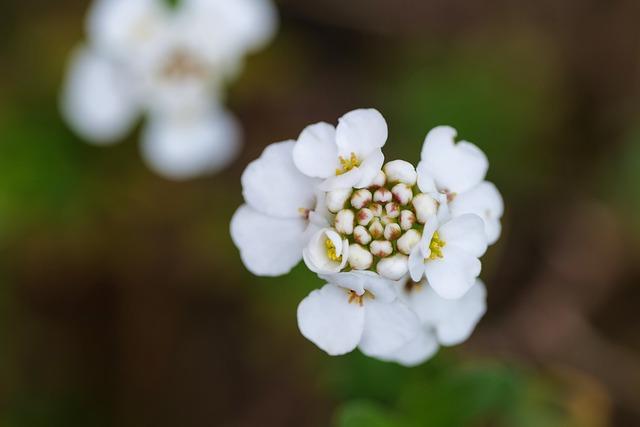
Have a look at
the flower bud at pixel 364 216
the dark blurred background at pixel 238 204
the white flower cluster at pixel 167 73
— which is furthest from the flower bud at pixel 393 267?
the dark blurred background at pixel 238 204

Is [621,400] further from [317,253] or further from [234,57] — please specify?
[317,253]

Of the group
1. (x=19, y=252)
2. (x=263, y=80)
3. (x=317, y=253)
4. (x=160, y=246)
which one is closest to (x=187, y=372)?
(x=160, y=246)

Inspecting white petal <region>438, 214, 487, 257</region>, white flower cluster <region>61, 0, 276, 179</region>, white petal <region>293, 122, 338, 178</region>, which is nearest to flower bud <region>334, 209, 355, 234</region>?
white petal <region>293, 122, 338, 178</region>

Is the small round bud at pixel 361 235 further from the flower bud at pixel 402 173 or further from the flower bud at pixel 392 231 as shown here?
the flower bud at pixel 402 173

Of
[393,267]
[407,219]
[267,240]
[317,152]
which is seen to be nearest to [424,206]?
[407,219]

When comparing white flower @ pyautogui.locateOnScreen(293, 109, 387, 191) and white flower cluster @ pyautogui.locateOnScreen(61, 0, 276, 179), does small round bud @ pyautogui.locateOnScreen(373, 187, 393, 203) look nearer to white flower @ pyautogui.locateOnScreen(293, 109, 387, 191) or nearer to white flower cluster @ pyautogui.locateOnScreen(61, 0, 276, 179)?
white flower @ pyautogui.locateOnScreen(293, 109, 387, 191)

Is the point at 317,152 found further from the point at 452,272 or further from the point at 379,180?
the point at 452,272
